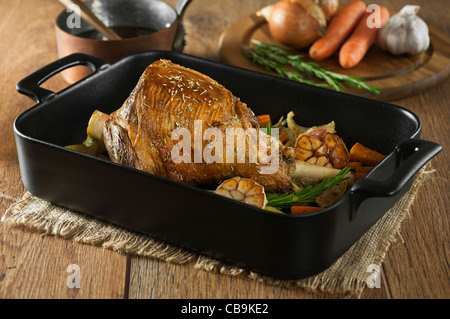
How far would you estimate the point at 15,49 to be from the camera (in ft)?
10.0

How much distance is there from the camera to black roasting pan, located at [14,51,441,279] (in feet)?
4.88

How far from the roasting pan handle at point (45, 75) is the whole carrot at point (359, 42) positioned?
1045 mm

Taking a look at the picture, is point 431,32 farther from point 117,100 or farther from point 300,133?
point 117,100

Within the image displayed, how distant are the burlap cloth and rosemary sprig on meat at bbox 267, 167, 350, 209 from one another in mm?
168

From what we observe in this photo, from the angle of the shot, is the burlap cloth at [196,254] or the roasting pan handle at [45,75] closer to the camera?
the burlap cloth at [196,254]

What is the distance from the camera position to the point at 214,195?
1.49m

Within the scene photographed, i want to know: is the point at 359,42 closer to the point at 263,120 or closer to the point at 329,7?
the point at 329,7

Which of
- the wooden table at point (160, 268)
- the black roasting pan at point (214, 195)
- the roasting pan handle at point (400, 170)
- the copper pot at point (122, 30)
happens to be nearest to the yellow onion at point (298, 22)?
the copper pot at point (122, 30)

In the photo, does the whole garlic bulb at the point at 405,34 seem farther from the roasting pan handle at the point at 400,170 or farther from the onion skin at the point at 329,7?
the roasting pan handle at the point at 400,170

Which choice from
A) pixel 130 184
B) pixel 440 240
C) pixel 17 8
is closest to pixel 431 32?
pixel 440 240

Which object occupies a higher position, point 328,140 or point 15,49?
point 328,140

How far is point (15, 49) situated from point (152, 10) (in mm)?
761

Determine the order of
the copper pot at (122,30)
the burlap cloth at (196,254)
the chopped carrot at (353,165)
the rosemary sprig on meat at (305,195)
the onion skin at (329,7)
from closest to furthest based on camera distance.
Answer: the burlap cloth at (196,254)
the rosemary sprig on meat at (305,195)
the chopped carrot at (353,165)
the copper pot at (122,30)
the onion skin at (329,7)

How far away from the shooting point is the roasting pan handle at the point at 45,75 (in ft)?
6.44
